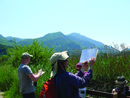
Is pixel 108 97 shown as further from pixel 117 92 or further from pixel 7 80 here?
pixel 7 80

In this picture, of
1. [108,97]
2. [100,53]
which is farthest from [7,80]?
[108,97]

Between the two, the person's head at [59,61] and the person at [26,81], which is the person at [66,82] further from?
the person at [26,81]

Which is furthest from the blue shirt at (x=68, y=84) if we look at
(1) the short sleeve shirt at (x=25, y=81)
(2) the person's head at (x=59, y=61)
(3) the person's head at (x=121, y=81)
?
(1) the short sleeve shirt at (x=25, y=81)

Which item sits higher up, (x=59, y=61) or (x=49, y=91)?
(x=59, y=61)

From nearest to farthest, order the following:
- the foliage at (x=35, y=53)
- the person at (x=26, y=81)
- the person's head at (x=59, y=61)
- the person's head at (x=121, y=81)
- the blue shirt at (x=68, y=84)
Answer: the blue shirt at (x=68, y=84) → the person's head at (x=59, y=61) → the person's head at (x=121, y=81) → the person at (x=26, y=81) → the foliage at (x=35, y=53)

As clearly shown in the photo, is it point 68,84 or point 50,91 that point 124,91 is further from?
point 50,91

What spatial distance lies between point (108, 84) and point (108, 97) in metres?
1.96

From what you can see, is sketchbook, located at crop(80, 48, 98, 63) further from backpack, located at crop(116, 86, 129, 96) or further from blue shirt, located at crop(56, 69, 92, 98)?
backpack, located at crop(116, 86, 129, 96)

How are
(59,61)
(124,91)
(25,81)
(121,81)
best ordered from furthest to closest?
(25,81) < (121,81) < (124,91) < (59,61)

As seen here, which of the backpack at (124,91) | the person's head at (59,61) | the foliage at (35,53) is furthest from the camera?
the foliage at (35,53)

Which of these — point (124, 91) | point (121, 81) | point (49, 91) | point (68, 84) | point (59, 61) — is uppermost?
point (59, 61)

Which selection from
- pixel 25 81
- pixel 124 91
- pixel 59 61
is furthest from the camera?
pixel 25 81

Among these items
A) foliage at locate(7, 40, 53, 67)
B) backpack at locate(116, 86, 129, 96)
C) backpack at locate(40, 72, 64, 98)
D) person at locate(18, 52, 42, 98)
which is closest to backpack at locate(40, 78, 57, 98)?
backpack at locate(40, 72, 64, 98)

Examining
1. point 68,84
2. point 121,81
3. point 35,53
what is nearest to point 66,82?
point 68,84
